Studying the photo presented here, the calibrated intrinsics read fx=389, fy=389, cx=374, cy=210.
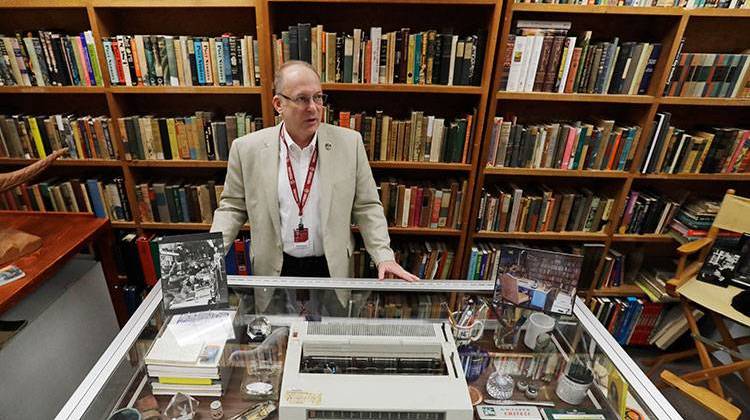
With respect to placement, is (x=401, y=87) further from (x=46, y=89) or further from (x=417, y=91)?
(x=46, y=89)

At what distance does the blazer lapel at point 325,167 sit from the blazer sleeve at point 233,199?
0.37 meters

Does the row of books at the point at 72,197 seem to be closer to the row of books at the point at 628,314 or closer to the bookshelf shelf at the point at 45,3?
the bookshelf shelf at the point at 45,3

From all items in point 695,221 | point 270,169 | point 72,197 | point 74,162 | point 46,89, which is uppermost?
point 46,89

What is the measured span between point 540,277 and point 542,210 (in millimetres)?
1495

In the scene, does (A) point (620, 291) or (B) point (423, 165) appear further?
(A) point (620, 291)

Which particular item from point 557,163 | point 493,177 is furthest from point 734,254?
point 493,177

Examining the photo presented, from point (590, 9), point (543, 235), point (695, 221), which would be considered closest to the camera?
point (590, 9)

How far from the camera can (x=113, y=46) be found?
2230 millimetres

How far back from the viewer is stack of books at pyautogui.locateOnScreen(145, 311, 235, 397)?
1.09 meters

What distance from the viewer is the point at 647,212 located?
2609 millimetres

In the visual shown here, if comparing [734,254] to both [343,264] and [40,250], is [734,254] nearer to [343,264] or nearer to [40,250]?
[343,264]

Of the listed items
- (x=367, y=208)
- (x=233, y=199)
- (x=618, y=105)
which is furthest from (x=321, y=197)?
(x=618, y=105)

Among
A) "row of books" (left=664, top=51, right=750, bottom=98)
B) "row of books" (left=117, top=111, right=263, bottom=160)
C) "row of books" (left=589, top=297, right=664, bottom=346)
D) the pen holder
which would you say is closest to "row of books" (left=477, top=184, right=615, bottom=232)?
"row of books" (left=589, top=297, right=664, bottom=346)

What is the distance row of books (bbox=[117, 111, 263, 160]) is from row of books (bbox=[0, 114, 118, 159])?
0.46ft
